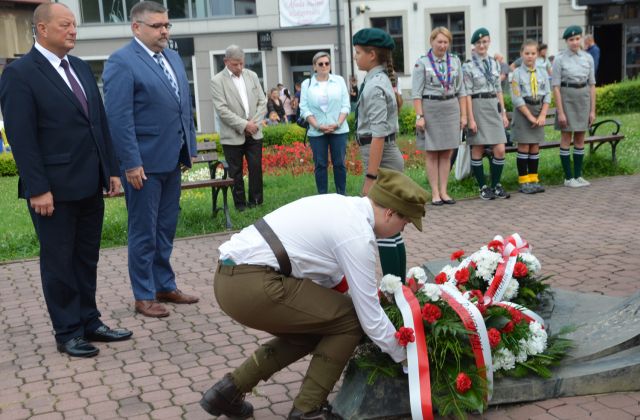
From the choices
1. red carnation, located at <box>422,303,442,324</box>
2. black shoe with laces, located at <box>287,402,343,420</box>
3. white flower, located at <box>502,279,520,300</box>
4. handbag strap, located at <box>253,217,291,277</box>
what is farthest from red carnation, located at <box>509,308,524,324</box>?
handbag strap, located at <box>253,217,291,277</box>

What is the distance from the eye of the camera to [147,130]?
5996mm

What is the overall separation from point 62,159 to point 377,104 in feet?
7.43

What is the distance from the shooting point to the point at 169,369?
5.08m

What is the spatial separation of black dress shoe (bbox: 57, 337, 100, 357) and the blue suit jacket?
125 cm

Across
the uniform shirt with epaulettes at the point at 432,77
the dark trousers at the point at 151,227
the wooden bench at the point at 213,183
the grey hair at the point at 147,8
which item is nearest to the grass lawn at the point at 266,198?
the wooden bench at the point at 213,183

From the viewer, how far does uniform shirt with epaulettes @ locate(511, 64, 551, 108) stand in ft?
32.9

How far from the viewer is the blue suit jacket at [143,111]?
19.1ft

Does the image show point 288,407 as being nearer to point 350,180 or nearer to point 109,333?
point 109,333

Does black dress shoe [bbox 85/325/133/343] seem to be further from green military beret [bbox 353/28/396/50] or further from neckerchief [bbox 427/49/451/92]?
neckerchief [bbox 427/49/451/92]

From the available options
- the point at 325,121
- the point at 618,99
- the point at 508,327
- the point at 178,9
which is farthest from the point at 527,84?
the point at 178,9

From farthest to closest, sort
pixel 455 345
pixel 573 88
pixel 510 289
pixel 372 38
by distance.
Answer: pixel 573 88 < pixel 372 38 < pixel 510 289 < pixel 455 345

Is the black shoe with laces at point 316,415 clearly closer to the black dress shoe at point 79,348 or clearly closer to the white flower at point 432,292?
the white flower at point 432,292

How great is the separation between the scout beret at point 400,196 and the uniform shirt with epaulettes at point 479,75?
6.29 m

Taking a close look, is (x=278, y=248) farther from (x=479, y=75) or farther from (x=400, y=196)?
(x=479, y=75)
